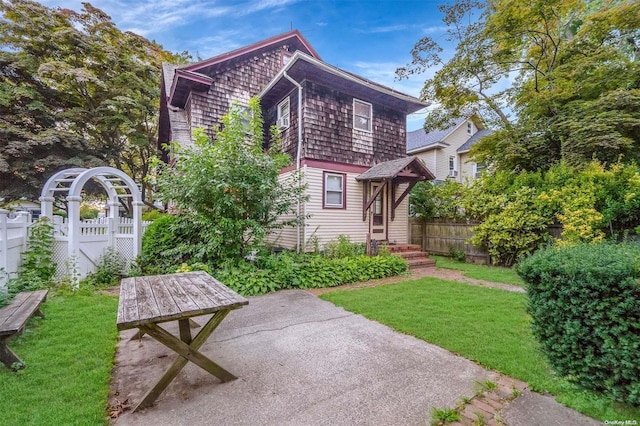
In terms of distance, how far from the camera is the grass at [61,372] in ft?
7.37

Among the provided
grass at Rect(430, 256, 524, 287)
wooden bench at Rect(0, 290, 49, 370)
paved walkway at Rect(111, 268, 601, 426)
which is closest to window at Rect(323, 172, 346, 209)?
grass at Rect(430, 256, 524, 287)

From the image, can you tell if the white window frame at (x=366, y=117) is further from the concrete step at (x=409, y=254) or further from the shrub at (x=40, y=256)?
the shrub at (x=40, y=256)

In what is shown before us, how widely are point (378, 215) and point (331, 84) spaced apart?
183 inches

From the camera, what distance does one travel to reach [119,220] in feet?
25.4

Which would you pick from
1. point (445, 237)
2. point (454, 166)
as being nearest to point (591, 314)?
point (445, 237)

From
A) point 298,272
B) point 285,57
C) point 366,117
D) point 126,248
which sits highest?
point 285,57

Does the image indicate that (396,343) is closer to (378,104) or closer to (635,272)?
(635,272)

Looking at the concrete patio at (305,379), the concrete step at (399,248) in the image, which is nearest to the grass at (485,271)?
the concrete step at (399,248)

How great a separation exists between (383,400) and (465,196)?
9.56 meters

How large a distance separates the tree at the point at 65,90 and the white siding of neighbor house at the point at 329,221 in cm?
1120

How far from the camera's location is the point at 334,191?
9.62 m

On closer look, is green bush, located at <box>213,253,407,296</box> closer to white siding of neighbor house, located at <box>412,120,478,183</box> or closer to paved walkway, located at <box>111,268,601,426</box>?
paved walkway, located at <box>111,268,601,426</box>

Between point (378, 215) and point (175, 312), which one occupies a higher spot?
point (378, 215)

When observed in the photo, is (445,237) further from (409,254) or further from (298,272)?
(298,272)
